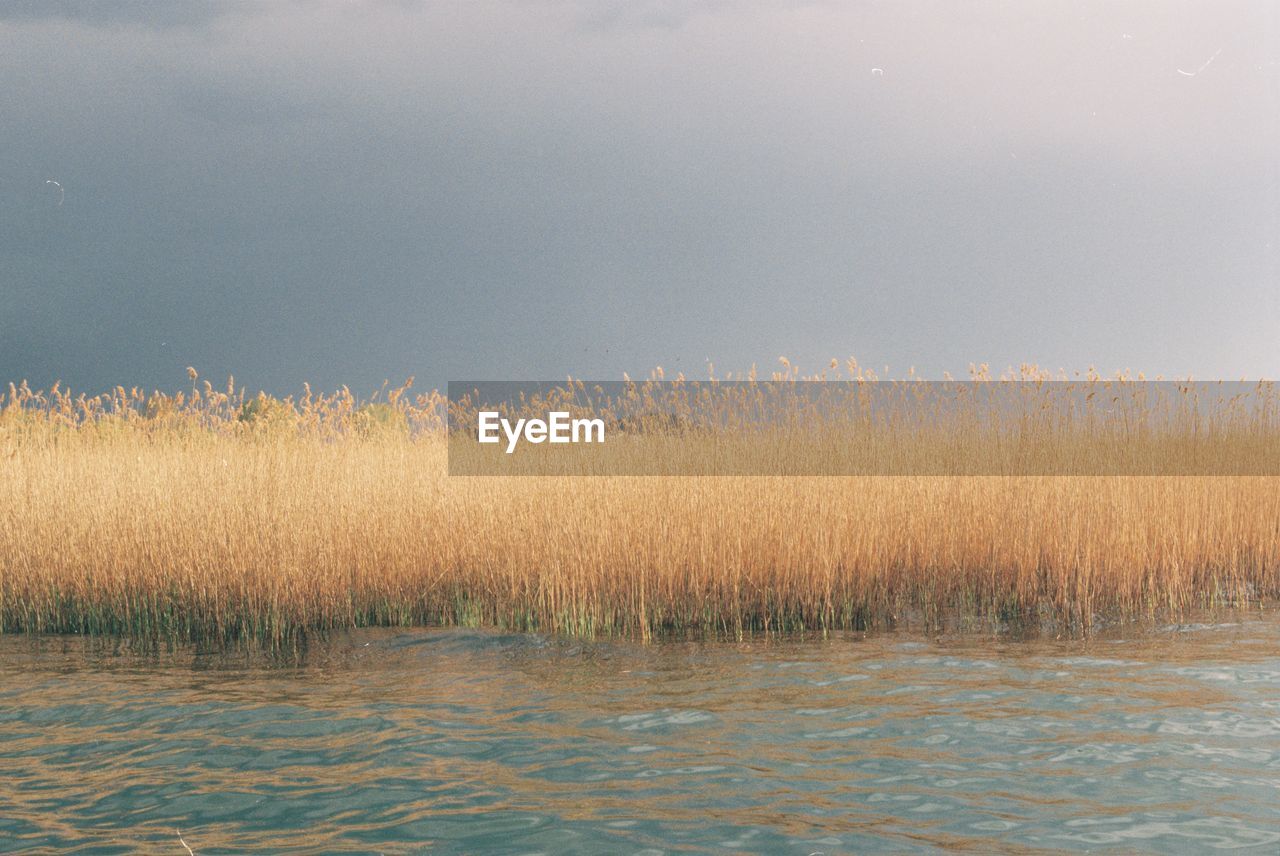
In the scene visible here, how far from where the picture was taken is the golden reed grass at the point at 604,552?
7184 millimetres

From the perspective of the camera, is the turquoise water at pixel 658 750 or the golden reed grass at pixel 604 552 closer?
the turquoise water at pixel 658 750

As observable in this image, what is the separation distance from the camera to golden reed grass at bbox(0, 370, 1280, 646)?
7.18 m

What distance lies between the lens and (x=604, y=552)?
7297mm

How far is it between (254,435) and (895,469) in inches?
228

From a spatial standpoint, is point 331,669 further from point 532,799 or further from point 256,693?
point 532,799

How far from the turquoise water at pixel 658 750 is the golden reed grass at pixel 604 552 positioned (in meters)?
0.64

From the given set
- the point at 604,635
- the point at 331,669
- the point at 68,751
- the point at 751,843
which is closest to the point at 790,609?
the point at 604,635

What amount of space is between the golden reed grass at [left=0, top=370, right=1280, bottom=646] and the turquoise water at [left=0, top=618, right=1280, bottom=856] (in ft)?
2.09

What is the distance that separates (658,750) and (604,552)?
2912mm

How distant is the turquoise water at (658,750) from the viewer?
3586 millimetres

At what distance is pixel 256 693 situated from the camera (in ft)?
18.4

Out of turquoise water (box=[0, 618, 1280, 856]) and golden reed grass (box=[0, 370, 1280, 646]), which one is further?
golden reed grass (box=[0, 370, 1280, 646])

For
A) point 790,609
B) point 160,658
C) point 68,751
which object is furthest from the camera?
point 790,609

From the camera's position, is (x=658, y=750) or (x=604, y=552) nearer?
(x=658, y=750)
